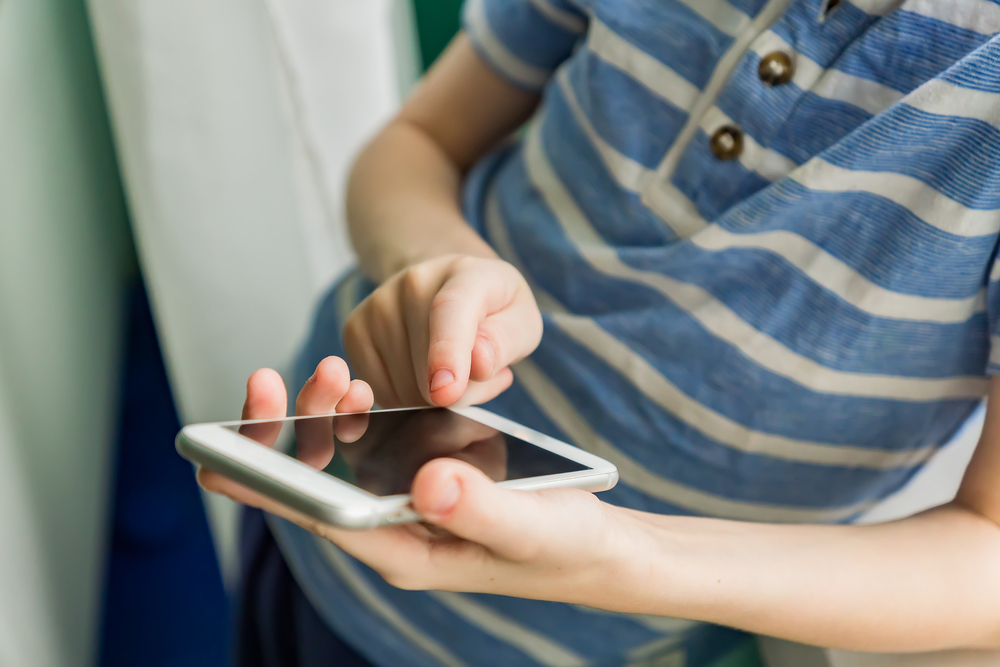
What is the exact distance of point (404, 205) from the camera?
469mm

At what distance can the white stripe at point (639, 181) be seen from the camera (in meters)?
0.38

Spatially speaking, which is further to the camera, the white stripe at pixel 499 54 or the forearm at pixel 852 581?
the white stripe at pixel 499 54

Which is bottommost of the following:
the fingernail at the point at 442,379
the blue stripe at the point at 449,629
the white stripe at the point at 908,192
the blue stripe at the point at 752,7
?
the blue stripe at the point at 449,629

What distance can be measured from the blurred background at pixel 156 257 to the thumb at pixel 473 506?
24cm

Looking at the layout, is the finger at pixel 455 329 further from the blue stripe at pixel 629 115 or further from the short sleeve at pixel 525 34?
the short sleeve at pixel 525 34

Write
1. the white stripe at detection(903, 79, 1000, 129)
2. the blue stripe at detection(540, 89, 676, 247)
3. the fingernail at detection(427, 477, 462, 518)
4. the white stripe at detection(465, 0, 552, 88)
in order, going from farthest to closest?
1. the white stripe at detection(465, 0, 552, 88)
2. the blue stripe at detection(540, 89, 676, 247)
3. the white stripe at detection(903, 79, 1000, 129)
4. the fingernail at detection(427, 477, 462, 518)

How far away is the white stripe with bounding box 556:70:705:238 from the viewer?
38cm

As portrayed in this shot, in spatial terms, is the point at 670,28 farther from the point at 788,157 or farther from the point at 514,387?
the point at 514,387

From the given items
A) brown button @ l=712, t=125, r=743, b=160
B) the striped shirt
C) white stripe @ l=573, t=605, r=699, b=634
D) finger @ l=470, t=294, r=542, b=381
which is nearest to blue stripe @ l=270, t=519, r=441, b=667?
the striped shirt

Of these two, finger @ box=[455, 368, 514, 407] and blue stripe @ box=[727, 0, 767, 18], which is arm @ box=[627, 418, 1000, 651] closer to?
finger @ box=[455, 368, 514, 407]

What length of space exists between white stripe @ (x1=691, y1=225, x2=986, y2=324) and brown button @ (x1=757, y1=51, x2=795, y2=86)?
2.7 inches

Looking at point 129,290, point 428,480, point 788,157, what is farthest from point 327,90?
point 428,480

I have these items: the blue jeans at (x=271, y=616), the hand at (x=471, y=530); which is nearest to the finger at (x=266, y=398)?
the hand at (x=471, y=530)

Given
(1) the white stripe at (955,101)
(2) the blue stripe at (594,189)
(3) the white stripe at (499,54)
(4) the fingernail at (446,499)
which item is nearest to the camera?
(4) the fingernail at (446,499)
